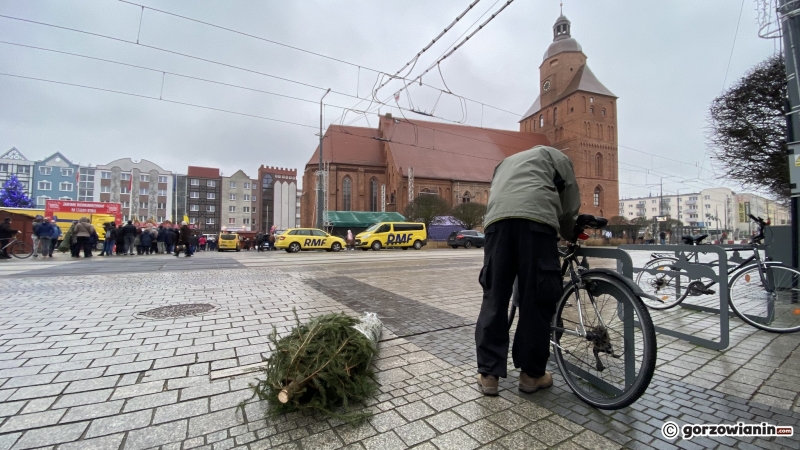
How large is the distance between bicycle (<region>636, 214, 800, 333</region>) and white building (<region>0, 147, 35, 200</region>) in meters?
89.8

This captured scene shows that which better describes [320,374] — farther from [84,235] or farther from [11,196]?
[11,196]

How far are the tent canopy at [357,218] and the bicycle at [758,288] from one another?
32378 millimetres

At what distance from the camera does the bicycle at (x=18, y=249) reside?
1334 cm

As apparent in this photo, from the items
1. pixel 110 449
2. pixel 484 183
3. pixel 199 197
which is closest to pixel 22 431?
pixel 110 449

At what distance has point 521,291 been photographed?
7.08 feet

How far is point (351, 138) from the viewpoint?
52500 millimetres

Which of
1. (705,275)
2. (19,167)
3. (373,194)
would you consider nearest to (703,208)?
(373,194)

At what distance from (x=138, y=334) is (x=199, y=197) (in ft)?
298

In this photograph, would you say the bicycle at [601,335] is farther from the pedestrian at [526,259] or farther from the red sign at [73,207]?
the red sign at [73,207]

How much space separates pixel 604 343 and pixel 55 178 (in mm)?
91360

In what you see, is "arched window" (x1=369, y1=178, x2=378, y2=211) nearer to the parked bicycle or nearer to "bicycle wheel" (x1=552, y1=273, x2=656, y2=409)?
the parked bicycle

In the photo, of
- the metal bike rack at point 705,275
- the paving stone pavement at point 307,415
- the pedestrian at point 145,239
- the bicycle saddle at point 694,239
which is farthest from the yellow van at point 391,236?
the metal bike rack at point 705,275

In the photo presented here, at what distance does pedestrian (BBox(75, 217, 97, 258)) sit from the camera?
1425 cm

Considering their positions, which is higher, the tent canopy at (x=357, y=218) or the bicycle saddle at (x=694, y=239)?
the tent canopy at (x=357, y=218)
